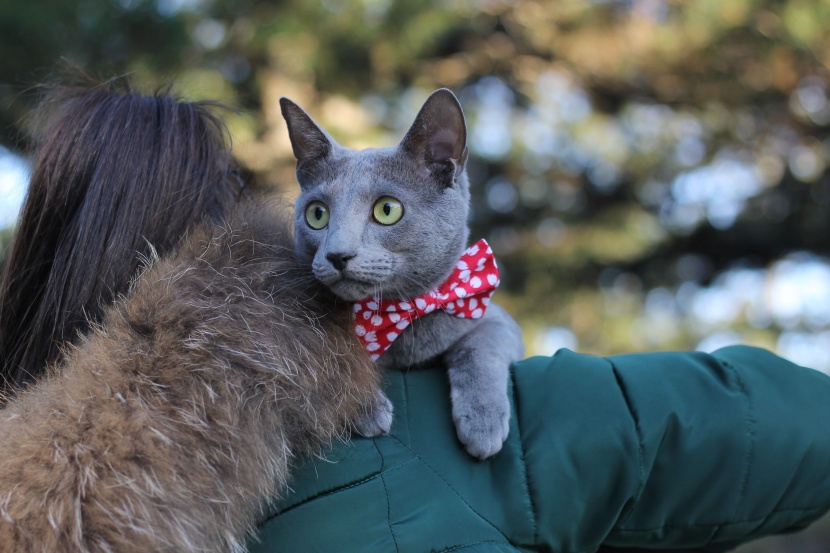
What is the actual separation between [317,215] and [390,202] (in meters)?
0.11

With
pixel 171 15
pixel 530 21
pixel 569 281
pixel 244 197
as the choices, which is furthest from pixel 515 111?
pixel 244 197

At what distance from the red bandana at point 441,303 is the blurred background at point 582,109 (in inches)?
68.4

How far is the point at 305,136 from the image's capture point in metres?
1.11

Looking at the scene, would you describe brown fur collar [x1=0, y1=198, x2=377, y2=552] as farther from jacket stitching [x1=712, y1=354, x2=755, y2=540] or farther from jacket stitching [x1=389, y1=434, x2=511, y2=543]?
jacket stitching [x1=712, y1=354, x2=755, y2=540]

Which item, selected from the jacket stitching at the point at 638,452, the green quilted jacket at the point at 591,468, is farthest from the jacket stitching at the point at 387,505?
the jacket stitching at the point at 638,452

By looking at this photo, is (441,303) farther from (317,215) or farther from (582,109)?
(582,109)

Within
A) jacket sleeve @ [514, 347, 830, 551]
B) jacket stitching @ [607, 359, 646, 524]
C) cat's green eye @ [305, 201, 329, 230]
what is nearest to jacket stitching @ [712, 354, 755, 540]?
jacket sleeve @ [514, 347, 830, 551]

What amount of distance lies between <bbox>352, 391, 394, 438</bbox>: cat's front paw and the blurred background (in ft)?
6.44

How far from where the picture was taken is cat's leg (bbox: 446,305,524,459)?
2.73ft

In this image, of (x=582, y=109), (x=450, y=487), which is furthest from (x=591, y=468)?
(x=582, y=109)

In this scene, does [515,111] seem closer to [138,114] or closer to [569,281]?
[569,281]

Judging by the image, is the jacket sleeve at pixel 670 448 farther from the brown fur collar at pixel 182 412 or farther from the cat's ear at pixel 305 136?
the cat's ear at pixel 305 136

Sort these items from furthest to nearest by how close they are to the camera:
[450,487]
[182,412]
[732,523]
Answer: [732,523] → [450,487] → [182,412]

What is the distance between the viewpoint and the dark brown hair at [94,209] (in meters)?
0.91
